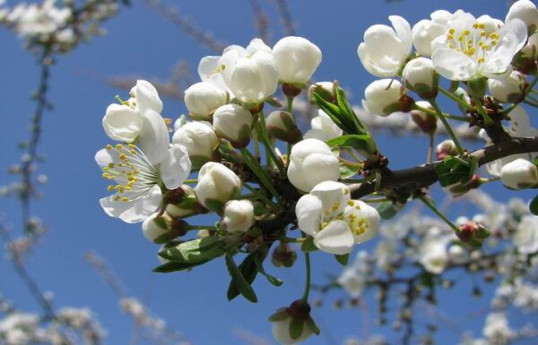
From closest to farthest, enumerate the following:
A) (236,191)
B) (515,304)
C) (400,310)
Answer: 1. (236,191)
2. (400,310)
3. (515,304)

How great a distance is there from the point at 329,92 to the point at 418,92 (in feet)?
0.55

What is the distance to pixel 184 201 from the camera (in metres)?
1.00

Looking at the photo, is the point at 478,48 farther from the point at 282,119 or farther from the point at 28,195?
the point at 28,195

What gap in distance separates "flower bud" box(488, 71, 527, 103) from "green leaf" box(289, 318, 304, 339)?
57 centimetres

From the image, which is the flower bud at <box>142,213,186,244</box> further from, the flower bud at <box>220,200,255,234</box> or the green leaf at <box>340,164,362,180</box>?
the green leaf at <box>340,164,362,180</box>

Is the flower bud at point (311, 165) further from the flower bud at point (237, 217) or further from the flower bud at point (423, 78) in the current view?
the flower bud at point (423, 78)

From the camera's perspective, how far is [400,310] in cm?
355

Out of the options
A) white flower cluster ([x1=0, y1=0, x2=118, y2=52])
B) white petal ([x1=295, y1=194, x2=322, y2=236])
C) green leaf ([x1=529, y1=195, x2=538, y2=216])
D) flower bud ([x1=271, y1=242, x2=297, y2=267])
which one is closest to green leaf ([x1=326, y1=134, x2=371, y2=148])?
white petal ([x1=295, y1=194, x2=322, y2=236])

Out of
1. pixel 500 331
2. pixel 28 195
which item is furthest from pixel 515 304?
pixel 28 195

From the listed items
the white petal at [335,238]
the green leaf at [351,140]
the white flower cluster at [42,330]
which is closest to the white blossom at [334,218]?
the white petal at [335,238]

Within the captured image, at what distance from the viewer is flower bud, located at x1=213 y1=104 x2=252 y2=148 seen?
987mm

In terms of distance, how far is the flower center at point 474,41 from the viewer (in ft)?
3.51

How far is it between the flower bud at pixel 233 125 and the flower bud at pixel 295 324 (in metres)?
0.35

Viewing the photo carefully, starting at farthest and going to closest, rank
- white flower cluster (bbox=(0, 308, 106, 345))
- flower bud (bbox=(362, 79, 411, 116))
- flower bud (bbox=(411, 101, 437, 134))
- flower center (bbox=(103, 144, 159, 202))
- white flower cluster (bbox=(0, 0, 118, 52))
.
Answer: white flower cluster (bbox=(0, 308, 106, 345))
white flower cluster (bbox=(0, 0, 118, 52))
flower bud (bbox=(411, 101, 437, 134))
flower bud (bbox=(362, 79, 411, 116))
flower center (bbox=(103, 144, 159, 202))
